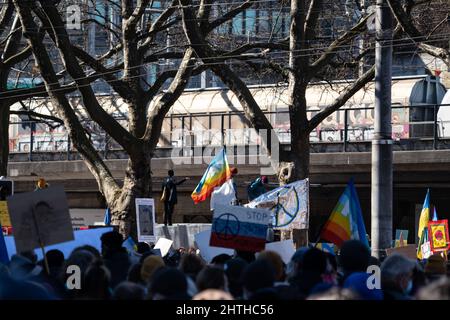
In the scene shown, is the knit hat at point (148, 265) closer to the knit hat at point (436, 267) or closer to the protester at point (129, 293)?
the protester at point (129, 293)

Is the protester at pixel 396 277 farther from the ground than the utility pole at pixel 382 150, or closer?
closer

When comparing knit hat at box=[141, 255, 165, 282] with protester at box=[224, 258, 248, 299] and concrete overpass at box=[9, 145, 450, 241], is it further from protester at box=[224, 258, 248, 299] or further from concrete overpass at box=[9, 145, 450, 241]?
concrete overpass at box=[9, 145, 450, 241]

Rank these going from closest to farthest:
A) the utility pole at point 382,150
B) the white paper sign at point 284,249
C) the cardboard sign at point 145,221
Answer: the white paper sign at point 284,249
the utility pole at point 382,150
the cardboard sign at point 145,221

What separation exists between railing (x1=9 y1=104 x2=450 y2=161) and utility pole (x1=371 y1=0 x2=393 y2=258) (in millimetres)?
11081

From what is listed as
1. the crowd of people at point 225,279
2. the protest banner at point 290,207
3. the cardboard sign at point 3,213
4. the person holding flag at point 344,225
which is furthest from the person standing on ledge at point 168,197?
the crowd of people at point 225,279

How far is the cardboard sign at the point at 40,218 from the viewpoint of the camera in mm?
Result: 11094

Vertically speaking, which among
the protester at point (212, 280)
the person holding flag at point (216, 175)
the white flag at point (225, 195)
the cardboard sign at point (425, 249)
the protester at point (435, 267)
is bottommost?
the cardboard sign at point (425, 249)

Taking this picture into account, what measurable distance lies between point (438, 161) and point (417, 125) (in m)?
1.12

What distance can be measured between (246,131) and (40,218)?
22794 mm

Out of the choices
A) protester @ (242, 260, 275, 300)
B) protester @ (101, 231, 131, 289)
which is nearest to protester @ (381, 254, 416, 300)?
protester @ (242, 260, 275, 300)

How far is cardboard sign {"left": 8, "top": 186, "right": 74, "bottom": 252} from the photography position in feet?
36.4

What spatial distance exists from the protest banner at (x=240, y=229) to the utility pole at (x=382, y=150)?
298 cm
